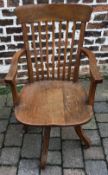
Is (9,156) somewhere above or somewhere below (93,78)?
below

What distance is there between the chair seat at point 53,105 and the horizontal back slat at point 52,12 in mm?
526

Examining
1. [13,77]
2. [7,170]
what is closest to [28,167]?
[7,170]

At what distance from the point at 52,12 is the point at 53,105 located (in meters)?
0.72

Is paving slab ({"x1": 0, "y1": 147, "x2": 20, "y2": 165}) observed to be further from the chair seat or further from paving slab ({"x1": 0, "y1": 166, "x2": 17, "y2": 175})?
the chair seat

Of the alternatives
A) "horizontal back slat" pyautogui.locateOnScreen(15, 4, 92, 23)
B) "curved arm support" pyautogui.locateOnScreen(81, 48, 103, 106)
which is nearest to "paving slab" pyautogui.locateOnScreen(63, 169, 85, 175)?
"curved arm support" pyautogui.locateOnScreen(81, 48, 103, 106)

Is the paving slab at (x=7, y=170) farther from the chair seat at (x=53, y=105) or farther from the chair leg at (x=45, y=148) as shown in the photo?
the chair seat at (x=53, y=105)

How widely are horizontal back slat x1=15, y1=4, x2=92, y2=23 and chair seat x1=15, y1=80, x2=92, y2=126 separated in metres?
0.53

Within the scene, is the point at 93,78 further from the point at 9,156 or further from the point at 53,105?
the point at 9,156

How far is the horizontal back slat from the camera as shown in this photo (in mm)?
2037

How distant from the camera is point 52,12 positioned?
2096 millimetres

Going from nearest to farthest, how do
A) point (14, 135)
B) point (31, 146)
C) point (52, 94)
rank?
point (52, 94), point (31, 146), point (14, 135)

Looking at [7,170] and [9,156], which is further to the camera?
[9,156]

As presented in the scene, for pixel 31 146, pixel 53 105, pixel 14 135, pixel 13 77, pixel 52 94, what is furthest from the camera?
pixel 14 135

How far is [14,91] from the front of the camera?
1863 millimetres
